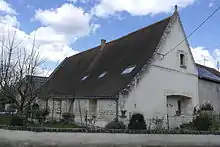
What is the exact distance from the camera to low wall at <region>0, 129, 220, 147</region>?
9.89 m

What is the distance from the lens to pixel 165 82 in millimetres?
19125

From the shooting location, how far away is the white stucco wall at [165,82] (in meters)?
17.2

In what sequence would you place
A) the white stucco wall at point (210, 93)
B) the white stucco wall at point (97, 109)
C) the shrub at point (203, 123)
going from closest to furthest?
the shrub at point (203, 123)
the white stucco wall at point (97, 109)
the white stucco wall at point (210, 93)

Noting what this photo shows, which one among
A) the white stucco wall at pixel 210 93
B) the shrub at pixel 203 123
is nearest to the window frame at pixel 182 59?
the white stucco wall at pixel 210 93

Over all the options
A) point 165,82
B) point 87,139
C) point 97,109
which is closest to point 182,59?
point 165,82

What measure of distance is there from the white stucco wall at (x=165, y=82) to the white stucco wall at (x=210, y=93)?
4.44 ft

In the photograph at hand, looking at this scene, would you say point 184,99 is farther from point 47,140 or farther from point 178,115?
point 47,140

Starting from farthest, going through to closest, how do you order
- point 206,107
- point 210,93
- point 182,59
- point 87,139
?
point 210,93 < point 206,107 < point 182,59 < point 87,139

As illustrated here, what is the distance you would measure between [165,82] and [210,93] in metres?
6.78

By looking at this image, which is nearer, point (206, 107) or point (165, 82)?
point (165, 82)

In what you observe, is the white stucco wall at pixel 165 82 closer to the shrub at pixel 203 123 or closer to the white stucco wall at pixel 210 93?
the white stucco wall at pixel 210 93

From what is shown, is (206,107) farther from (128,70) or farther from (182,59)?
(128,70)

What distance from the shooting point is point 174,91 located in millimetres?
19625

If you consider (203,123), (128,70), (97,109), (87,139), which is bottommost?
(87,139)
